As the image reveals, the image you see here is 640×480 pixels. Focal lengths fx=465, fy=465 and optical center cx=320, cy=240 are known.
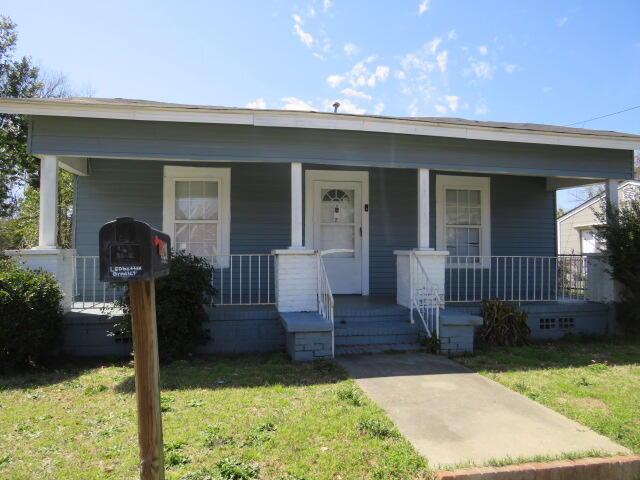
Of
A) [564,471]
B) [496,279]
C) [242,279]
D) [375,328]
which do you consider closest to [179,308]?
[242,279]

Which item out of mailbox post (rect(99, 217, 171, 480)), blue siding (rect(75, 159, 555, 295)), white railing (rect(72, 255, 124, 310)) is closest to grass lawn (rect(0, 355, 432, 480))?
mailbox post (rect(99, 217, 171, 480))

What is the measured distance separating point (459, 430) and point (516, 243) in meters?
6.60

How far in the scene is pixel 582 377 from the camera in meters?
5.09

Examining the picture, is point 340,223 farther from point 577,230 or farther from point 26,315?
point 577,230

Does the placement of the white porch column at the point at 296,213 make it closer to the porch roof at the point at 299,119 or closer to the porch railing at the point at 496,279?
the porch roof at the point at 299,119

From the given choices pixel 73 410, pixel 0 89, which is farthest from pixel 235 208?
pixel 0 89

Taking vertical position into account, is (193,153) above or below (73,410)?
above

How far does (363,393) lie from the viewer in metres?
4.45

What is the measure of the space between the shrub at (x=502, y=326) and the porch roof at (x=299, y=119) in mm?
2598

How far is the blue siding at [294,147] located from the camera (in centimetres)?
623

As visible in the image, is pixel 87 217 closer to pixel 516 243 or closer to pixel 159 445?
pixel 159 445

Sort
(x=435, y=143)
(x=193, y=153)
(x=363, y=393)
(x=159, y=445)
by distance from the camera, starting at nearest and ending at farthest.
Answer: (x=159, y=445) < (x=363, y=393) < (x=193, y=153) < (x=435, y=143)

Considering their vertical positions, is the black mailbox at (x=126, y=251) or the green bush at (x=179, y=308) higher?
the black mailbox at (x=126, y=251)

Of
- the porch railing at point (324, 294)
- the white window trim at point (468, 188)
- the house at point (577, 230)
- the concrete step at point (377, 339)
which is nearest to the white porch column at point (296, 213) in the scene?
the porch railing at point (324, 294)
